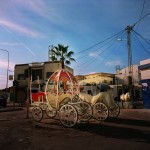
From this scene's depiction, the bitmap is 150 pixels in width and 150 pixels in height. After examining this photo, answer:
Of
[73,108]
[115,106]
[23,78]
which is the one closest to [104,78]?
[23,78]

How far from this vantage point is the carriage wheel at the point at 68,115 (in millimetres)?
10061

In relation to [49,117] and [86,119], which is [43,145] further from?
[49,117]

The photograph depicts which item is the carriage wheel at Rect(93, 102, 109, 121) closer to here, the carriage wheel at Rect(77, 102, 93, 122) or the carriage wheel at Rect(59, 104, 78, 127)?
the carriage wheel at Rect(77, 102, 93, 122)

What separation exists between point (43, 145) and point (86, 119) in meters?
4.45

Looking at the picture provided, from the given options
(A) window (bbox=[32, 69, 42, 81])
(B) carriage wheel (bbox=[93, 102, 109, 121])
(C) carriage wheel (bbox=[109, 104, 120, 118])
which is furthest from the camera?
(A) window (bbox=[32, 69, 42, 81])

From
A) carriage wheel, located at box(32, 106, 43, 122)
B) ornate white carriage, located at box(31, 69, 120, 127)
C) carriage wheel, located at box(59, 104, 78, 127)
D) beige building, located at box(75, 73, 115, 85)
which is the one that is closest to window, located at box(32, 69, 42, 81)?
beige building, located at box(75, 73, 115, 85)

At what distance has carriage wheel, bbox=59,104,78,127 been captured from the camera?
1006 cm

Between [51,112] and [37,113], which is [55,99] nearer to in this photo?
[51,112]

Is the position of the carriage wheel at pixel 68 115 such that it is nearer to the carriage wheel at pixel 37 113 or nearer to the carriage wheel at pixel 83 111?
the carriage wheel at pixel 83 111

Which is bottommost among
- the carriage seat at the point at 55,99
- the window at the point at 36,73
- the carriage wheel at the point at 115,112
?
the carriage wheel at the point at 115,112

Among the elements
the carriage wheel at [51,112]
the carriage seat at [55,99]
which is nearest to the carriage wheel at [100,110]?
the carriage seat at [55,99]

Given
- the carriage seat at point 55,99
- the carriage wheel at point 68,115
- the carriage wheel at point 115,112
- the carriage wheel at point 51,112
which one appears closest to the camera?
the carriage wheel at point 68,115

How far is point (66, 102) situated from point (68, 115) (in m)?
1.66

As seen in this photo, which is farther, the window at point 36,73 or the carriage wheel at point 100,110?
the window at point 36,73
